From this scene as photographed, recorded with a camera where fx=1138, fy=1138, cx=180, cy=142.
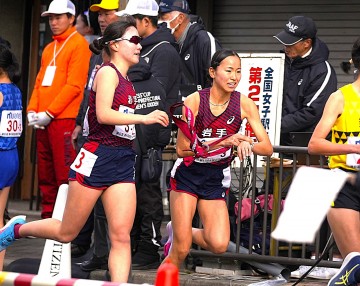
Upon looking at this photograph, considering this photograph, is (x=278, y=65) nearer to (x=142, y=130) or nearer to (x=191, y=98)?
(x=142, y=130)

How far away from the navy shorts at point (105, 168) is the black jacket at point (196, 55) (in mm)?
2872

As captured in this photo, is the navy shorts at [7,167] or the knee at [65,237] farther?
the navy shorts at [7,167]

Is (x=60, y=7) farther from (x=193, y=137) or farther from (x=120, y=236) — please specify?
(x=120, y=236)

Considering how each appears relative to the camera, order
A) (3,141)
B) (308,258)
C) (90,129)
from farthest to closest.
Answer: (308,258) → (3,141) → (90,129)

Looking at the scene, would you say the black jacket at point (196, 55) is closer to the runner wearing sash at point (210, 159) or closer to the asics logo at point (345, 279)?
the runner wearing sash at point (210, 159)

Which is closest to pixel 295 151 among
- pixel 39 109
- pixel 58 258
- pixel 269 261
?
pixel 269 261

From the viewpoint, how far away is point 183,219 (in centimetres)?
863

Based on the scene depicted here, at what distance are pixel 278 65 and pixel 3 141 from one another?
2.92 m

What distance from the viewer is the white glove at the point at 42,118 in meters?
11.9

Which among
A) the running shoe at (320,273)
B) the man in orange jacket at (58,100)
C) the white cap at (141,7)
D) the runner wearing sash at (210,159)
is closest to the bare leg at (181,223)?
the runner wearing sash at (210,159)

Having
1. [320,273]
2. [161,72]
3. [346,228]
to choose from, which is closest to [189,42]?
[161,72]

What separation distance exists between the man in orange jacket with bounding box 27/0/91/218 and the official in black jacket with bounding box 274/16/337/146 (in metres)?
2.33

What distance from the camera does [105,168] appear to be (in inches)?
320

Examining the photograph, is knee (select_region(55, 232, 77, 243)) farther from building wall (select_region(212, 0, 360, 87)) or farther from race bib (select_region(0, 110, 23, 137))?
building wall (select_region(212, 0, 360, 87))
